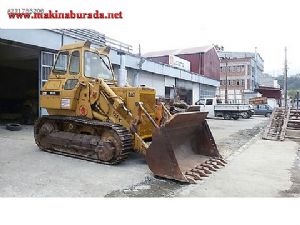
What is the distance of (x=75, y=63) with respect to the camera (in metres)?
7.90

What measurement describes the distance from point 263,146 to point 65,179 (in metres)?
7.22

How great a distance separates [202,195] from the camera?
5070 mm

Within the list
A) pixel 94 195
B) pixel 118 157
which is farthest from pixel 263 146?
pixel 94 195

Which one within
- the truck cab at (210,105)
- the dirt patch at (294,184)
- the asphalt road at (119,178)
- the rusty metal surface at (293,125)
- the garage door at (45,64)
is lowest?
the dirt patch at (294,184)

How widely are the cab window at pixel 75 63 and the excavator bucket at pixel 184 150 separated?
9.64ft

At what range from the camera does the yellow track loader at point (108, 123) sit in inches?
252

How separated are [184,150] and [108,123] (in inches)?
68.1

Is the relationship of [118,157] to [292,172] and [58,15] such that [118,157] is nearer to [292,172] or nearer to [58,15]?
[58,15]

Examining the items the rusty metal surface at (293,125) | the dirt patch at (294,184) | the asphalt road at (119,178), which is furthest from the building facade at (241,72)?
the asphalt road at (119,178)

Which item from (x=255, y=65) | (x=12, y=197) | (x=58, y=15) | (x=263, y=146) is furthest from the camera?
(x=255, y=65)

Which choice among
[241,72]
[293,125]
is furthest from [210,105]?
[241,72]

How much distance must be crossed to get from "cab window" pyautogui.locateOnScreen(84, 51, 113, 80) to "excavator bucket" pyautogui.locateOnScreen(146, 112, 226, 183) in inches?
101

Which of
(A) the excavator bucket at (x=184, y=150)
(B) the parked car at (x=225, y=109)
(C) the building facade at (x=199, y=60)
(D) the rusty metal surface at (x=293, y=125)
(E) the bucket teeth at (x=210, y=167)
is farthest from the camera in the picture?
(C) the building facade at (x=199, y=60)

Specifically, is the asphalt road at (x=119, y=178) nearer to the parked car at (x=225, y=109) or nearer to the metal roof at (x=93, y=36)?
the metal roof at (x=93, y=36)
